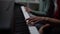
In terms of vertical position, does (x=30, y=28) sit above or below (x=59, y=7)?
below

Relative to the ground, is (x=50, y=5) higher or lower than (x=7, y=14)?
higher

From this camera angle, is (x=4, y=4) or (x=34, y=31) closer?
(x=34, y=31)

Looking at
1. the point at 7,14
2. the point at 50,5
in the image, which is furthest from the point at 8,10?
the point at 50,5

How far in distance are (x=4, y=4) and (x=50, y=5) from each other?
1680 mm

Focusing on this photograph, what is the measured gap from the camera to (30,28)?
880 millimetres

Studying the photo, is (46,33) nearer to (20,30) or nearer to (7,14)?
(20,30)

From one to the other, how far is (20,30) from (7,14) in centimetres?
183

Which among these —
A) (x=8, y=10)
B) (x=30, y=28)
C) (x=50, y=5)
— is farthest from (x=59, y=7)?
(x=8, y=10)

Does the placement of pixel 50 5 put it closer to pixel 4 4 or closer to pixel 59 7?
pixel 59 7

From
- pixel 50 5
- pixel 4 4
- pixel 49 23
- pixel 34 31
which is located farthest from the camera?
pixel 4 4

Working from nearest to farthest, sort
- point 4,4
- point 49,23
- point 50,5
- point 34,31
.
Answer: point 34,31 → point 49,23 → point 50,5 → point 4,4

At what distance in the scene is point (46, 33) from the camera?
0.98m

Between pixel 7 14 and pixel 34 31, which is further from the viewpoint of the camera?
pixel 7 14

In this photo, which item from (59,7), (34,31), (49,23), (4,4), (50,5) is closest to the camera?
(34,31)
